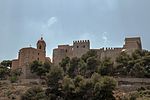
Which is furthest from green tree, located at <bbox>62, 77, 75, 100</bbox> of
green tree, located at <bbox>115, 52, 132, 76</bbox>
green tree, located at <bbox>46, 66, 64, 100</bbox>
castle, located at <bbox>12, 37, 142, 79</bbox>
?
castle, located at <bbox>12, 37, 142, 79</bbox>

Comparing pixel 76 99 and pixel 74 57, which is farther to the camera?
pixel 74 57

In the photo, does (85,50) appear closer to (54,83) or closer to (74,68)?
(74,68)

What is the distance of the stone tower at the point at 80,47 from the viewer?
69.8m

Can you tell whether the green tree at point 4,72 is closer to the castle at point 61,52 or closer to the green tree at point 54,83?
the castle at point 61,52

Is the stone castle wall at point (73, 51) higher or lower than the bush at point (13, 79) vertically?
higher

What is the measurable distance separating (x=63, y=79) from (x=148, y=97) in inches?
376

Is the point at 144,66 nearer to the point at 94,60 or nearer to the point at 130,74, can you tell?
the point at 130,74

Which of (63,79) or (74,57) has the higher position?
(74,57)

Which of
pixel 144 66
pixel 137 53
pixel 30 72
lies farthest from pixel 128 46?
pixel 30 72

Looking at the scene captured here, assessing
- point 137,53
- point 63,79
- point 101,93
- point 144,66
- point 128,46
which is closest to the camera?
point 101,93

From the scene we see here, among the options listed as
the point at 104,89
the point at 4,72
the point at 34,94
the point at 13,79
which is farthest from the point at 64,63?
the point at 104,89

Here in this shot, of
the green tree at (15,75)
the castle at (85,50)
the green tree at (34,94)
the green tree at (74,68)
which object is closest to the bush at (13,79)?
the green tree at (15,75)

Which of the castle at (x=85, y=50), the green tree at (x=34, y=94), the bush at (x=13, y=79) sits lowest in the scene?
the green tree at (x=34, y=94)

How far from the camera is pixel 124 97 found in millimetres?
48750
